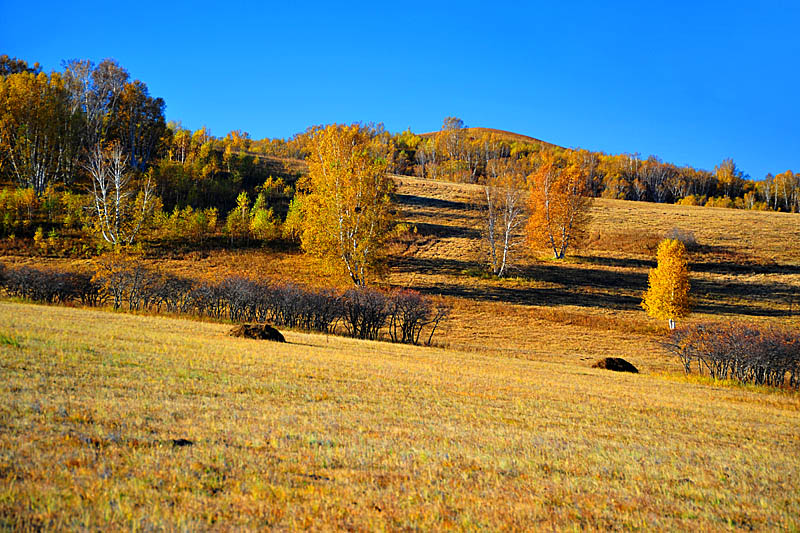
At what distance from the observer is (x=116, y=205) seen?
53562mm

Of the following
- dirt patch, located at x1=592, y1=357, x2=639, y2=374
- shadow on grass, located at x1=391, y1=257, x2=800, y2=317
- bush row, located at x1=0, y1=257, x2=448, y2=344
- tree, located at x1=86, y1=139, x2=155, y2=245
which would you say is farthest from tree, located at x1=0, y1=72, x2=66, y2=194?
dirt patch, located at x1=592, y1=357, x2=639, y2=374

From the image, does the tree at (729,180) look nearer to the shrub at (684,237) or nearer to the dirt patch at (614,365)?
the shrub at (684,237)

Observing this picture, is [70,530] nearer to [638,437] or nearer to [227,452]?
[227,452]

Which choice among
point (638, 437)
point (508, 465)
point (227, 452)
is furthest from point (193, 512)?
point (638, 437)

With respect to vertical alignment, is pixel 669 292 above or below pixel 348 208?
below

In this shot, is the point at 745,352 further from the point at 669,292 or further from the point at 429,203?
the point at 429,203

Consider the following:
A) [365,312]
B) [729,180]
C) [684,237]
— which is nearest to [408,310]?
[365,312]

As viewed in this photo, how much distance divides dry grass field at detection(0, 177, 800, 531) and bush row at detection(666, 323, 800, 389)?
1.60m

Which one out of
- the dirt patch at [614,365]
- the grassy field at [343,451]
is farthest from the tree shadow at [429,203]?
the grassy field at [343,451]

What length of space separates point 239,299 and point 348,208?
51.8ft

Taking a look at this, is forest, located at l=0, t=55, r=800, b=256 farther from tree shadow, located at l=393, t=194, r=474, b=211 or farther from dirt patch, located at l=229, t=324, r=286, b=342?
dirt patch, located at l=229, t=324, r=286, b=342

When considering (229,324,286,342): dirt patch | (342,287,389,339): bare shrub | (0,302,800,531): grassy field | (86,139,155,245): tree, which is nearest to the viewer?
(0,302,800,531): grassy field

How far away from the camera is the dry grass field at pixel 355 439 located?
5.01m

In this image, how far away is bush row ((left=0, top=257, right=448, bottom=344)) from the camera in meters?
29.2
